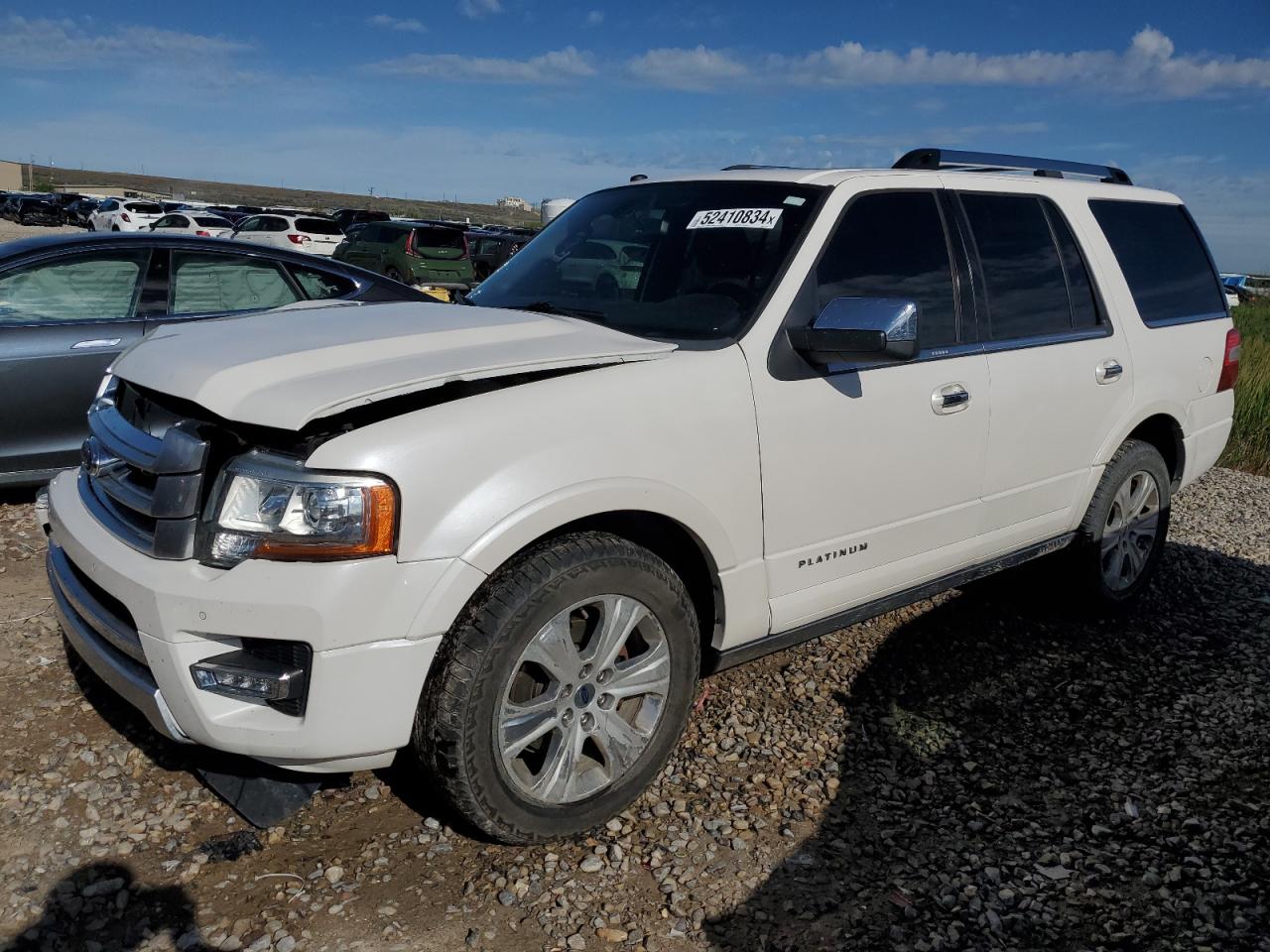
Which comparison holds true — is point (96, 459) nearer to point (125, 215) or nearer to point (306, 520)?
point (306, 520)

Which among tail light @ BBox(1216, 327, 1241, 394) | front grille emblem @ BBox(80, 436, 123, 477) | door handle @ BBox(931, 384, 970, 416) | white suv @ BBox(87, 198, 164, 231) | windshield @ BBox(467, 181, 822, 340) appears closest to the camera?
front grille emblem @ BBox(80, 436, 123, 477)

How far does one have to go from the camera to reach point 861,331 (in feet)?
10.2

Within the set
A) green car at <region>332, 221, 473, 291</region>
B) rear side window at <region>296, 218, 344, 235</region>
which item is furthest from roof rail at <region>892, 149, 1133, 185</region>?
rear side window at <region>296, 218, 344, 235</region>

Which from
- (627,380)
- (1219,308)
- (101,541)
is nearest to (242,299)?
(101,541)

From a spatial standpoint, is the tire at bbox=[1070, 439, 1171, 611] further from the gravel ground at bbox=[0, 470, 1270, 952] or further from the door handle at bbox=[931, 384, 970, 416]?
the door handle at bbox=[931, 384, 970, 416]

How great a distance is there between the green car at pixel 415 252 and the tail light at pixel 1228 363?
59.4ft

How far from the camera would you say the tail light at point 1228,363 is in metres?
5.21

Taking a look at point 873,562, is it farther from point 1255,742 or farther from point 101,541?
point 101,541

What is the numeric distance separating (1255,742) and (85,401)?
18.6 ft

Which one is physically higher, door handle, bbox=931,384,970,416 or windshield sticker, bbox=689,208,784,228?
windshield sticker, bbox=689,208,784,228

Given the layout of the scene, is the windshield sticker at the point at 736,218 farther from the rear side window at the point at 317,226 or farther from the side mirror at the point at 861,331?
the rear side window at the point at 317,226

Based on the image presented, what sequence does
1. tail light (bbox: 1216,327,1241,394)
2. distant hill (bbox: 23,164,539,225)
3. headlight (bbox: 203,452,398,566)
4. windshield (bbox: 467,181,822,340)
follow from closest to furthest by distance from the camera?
headlight (bbox: 203,452,398,566) → windshield (bbox: 467,181,822,340) → tail light (bbox: 1216,327,1241,394) → distant hill (bbox: 23,164,539,225)

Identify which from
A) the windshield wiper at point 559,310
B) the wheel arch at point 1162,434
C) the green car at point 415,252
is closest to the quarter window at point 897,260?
the windshield wiper at point 559,310

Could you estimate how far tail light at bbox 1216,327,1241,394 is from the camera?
5.21 meters
